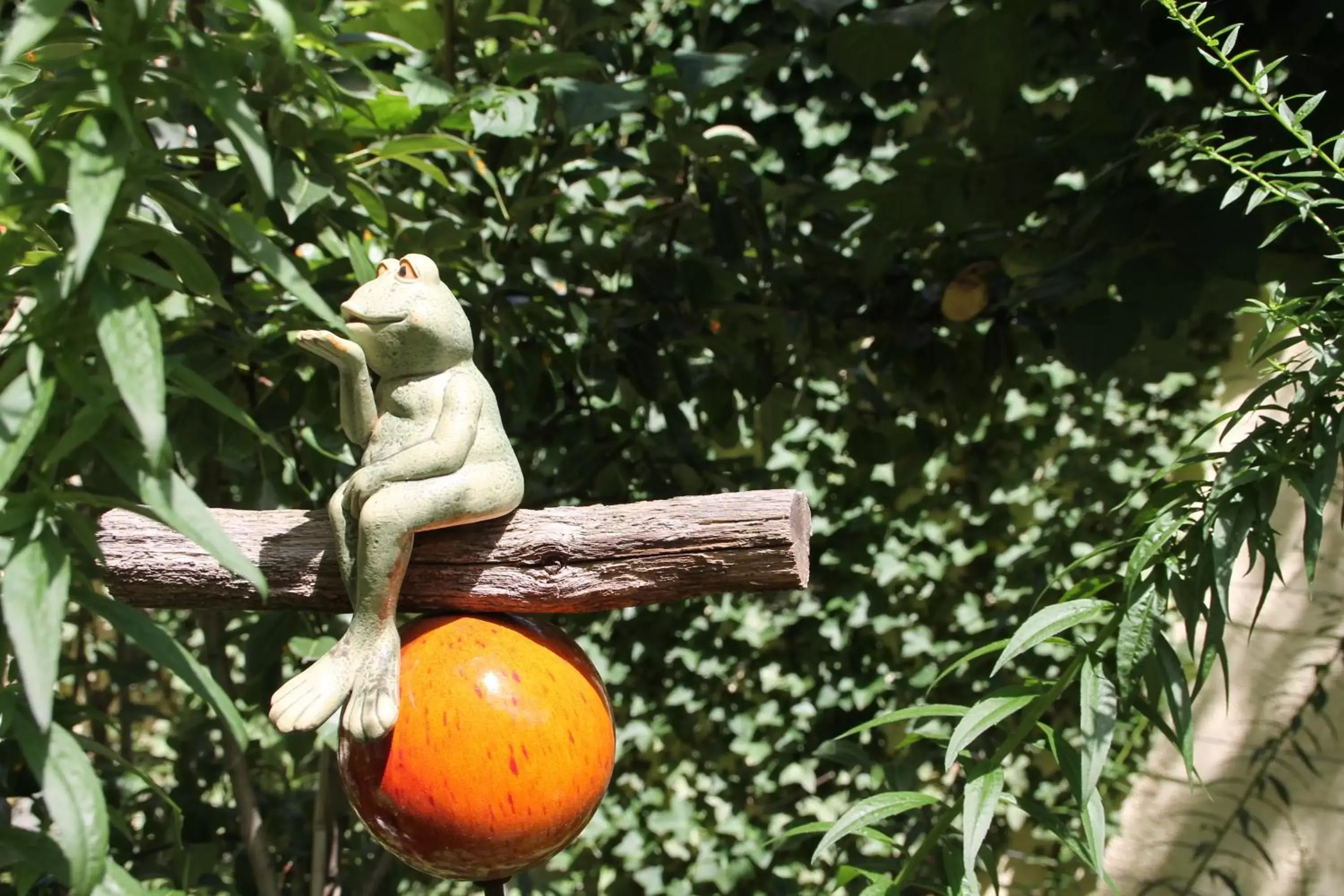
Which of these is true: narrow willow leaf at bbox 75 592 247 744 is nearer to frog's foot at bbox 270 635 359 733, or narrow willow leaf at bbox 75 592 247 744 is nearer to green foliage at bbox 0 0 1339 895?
green foliage at bbox 0 0 1339 895

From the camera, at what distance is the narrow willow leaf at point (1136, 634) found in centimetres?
99

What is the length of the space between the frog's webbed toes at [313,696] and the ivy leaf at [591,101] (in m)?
0.73

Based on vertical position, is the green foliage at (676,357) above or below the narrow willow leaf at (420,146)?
below

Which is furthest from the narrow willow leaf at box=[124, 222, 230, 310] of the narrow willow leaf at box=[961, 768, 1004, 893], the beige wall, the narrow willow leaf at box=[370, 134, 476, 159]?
the beige wall

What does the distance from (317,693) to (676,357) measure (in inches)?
35.1

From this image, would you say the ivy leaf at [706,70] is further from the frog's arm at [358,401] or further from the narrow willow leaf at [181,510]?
the narrow willow leaf at [181,510]

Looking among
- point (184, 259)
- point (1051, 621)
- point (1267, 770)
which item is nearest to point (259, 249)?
point (184, 259)

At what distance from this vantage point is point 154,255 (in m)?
1.45

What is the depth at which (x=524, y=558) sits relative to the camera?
980 millimetres

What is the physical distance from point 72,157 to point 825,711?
6.12 ft

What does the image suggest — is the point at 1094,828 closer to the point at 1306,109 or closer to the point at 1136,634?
the point at 1136,634

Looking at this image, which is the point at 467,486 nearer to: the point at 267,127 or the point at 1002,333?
the point at 267,127

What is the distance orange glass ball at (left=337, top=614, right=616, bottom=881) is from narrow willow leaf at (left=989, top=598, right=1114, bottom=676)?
0.33 metres

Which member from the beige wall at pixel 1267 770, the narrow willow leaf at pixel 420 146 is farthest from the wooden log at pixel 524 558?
the beige wall at pixel 1267 770
